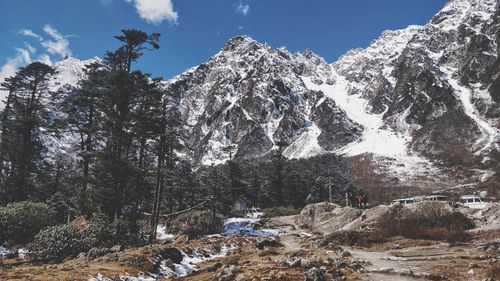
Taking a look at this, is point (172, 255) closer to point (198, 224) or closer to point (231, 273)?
point (231, 273)

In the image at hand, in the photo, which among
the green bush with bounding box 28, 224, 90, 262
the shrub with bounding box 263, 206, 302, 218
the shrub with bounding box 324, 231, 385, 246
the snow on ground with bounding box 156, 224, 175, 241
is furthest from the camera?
the shrub with bounding box 263, 206, 302, 218

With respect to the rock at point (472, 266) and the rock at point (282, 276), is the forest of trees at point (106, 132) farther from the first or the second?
the rock at point (472, 266)

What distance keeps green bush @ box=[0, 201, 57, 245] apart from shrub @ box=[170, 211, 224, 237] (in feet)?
64.1

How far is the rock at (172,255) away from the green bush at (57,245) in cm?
676

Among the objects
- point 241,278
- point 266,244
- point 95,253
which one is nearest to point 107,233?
point 95,253

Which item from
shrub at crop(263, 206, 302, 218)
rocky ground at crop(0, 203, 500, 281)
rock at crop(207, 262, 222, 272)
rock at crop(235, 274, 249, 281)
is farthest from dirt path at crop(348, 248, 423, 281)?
shrub at crop(263, 206, 302, 218)

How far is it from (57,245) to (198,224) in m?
26.6

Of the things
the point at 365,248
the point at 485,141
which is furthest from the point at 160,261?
the point at 485,141

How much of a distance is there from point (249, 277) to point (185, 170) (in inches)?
2492

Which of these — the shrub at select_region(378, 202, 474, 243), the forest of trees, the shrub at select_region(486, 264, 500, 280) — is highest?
the forest of trees

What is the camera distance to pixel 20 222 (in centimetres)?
3041

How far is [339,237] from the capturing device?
27.3m

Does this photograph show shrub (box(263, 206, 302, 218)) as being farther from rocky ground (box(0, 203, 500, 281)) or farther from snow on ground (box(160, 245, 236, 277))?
snow on ground (box(160, 245, 236, 277))

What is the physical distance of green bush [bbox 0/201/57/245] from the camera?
30.1 metres
